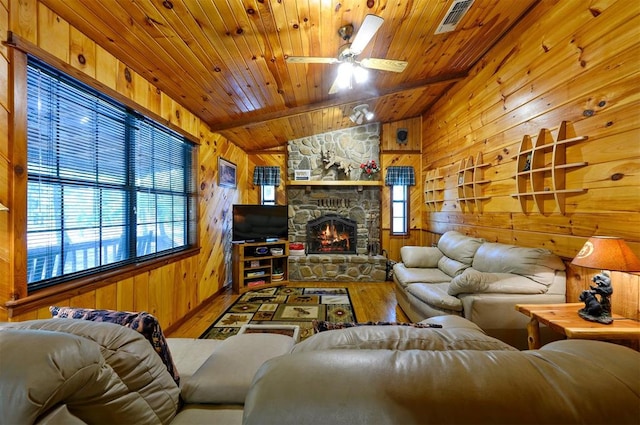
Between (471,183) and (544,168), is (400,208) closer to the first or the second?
(471,183)

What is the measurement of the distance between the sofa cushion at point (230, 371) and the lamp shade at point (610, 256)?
73.7 inches

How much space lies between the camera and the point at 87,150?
1.93 metres

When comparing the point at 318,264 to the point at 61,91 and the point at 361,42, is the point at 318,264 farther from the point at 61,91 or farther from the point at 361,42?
the point at 61,91

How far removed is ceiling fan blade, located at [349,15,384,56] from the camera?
1.84 m

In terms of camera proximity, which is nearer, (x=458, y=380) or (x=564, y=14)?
(x=458, y=380)

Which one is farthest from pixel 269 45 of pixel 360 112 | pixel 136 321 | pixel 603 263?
pixel 603 263

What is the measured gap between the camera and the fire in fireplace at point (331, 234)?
5.18 metres

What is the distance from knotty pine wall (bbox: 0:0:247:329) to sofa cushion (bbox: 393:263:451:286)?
2678mm

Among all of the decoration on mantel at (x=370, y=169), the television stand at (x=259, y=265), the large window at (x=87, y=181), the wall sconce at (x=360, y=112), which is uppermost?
the wall sconce at (x=360, y=112)

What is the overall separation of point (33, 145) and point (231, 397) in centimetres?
186

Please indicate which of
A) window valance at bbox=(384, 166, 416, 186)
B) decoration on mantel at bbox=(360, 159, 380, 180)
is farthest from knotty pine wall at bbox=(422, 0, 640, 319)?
decoration on mantel at bbox=(360, 159, 380, 180)

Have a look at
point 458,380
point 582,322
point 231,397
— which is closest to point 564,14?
point 582,322

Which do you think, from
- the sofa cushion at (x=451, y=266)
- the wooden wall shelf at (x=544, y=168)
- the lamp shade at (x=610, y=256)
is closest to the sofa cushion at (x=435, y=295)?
the sofa cushion at (x=451, y=266)

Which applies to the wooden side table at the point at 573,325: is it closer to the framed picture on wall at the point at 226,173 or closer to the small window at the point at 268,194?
the framed picture on wall at the point at 226,173
